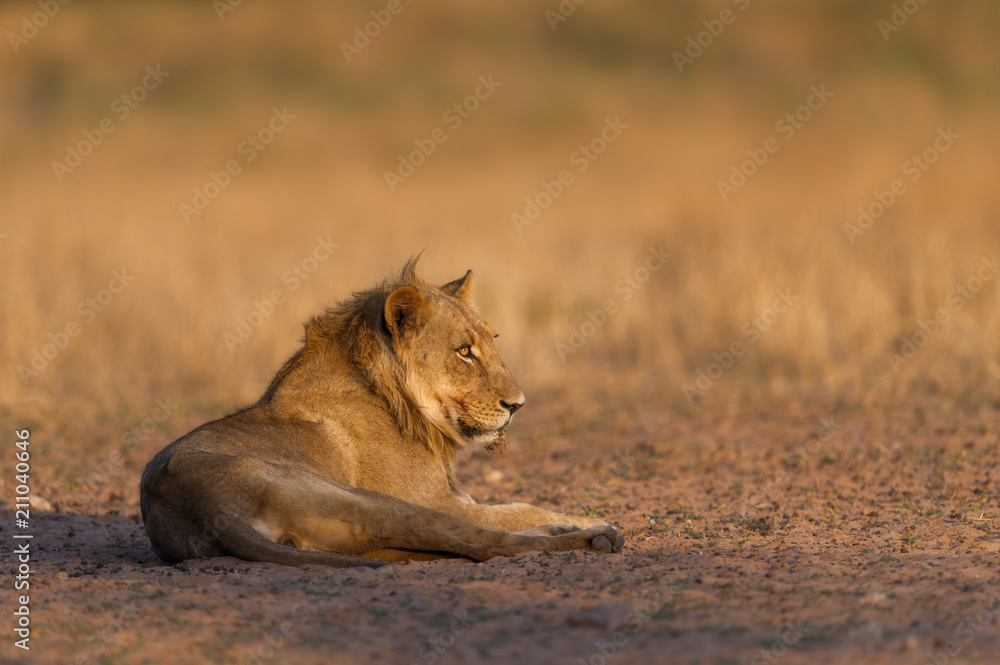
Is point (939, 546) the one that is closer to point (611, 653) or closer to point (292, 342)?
point (611, 653)

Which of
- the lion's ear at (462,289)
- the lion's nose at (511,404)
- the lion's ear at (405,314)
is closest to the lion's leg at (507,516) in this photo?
the lion's nose at (511,404)

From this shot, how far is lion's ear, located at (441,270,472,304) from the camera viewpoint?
23.0 feet

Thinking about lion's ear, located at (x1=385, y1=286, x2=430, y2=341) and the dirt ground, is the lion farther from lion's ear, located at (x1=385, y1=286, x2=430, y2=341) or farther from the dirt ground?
the dirt ground

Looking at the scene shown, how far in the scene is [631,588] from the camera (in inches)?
189

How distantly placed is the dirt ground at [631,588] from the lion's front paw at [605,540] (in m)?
0.12

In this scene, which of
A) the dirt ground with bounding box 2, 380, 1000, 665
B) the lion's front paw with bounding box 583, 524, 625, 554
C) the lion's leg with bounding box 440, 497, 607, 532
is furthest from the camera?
the lion's leg with bounding box 440, 497, 607, 532

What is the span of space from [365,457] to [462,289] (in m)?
1.30

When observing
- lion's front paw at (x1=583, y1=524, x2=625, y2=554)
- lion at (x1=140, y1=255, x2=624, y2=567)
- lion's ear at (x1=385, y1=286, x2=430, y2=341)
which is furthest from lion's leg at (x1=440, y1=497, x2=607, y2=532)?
lion's ear at (x1=385, y1=286, x2=430, y2=341)

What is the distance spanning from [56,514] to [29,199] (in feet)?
43.3

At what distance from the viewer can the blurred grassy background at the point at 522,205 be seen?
13047 mm

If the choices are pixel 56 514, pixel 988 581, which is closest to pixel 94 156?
pixel 56 514

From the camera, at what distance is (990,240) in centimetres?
1511

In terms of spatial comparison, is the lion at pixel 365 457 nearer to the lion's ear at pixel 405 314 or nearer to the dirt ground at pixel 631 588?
the lion's ear at pixel 405 314

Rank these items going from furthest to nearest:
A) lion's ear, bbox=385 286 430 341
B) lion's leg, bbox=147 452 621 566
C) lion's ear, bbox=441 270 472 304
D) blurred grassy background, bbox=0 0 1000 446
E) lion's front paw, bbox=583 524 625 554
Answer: blurred grassy background, bbox=0 0 1000 446 < lion's ear, bbox=441 270 472 304 < lion's ear, bbox=385 286 430 341 < lion's front paw, bbox=583 524 625 554 < lion's leg, bbox=147 452 621 566
